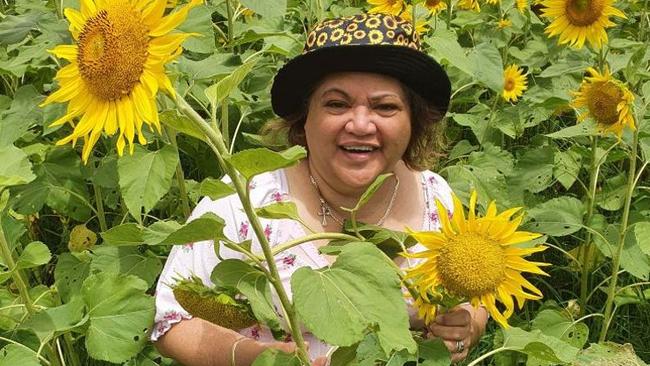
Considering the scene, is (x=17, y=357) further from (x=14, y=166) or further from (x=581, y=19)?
(x=581, y=19)

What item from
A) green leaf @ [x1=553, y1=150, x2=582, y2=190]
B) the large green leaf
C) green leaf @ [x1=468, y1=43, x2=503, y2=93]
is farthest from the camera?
green leaf @ [x1=553, y1=150, x2=582, y2=190]

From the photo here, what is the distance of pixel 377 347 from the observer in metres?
1.49

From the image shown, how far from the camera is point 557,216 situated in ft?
7.95

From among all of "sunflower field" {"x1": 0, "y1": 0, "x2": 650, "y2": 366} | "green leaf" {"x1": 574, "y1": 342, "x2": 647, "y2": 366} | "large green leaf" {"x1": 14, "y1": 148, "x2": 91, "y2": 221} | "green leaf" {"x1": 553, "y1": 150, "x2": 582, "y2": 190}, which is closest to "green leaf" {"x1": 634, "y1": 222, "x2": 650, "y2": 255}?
"sunflower field" {"x1": 0, "y1": 0, "x2": 650, "y2": 366}

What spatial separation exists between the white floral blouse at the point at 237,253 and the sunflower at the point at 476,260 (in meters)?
0.53

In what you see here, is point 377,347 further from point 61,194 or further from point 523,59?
point 523,59

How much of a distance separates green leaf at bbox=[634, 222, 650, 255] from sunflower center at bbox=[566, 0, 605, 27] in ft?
2.88

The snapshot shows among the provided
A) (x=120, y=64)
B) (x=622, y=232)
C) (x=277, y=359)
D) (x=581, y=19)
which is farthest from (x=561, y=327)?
(x=120, y=64)

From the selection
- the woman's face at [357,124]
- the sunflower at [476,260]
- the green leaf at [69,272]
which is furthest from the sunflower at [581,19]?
the green leaf at [69,272]

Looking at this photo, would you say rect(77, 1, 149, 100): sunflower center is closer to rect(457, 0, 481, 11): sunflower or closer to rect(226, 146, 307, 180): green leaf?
rect(226, 146, 307, 180): green leaf

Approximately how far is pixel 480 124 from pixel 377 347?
63.0 inches

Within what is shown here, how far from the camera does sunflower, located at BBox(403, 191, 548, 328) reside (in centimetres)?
132

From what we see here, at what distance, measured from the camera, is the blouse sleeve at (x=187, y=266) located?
1762 mm

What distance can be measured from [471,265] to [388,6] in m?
1.79
